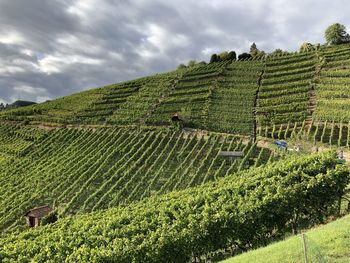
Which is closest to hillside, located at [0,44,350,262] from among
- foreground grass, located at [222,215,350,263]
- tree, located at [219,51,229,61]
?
foreground grass, located at [222,215,350,263]

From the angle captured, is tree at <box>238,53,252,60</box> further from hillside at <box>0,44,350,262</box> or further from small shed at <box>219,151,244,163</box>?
small shed at <box>219,151,244,163</box>

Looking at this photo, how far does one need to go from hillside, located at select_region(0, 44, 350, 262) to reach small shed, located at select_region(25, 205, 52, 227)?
45.4 inches

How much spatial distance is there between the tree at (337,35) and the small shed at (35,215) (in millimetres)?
78681

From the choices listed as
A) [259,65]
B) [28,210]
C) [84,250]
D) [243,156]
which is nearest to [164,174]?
[243,156]

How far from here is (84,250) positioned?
1702cm

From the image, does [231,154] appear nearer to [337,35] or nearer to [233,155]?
[233,155]

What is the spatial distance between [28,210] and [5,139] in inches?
1132

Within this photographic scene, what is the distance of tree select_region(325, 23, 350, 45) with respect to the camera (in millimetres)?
88562

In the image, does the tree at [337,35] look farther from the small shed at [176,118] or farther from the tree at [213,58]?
the small shed at [176,118]

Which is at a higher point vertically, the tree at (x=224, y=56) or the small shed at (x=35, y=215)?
the tree at (x=224, y=56)

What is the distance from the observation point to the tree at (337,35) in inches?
3487

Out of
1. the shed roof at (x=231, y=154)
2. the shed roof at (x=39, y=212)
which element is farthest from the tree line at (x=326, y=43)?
the shed roof at (x=39, y=212)

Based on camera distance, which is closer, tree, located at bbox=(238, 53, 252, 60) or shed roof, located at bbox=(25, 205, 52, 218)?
shed roof, located at bbox=(25, 205, 52, 218)

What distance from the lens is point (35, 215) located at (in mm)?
36000
